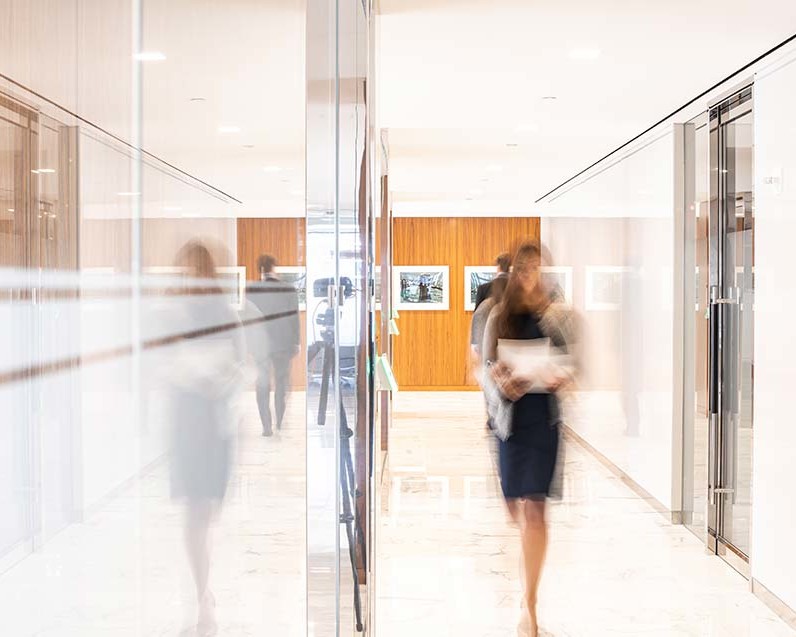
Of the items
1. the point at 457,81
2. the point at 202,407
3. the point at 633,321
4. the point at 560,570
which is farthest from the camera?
the point at 633,321

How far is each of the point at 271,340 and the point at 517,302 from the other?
283 cm

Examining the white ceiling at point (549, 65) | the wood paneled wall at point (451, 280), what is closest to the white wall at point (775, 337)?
the white ceiling at point (549, 65)

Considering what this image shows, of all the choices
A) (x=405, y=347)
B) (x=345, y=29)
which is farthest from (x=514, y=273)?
(x=405, y=347)

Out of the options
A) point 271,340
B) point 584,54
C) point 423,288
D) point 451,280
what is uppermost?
point 584,54

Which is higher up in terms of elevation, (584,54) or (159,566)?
(584,54)

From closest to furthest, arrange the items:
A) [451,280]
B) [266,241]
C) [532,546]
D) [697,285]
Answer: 1. [266,241]
2. [532,546]
3. [697,285]
4. [451,280]

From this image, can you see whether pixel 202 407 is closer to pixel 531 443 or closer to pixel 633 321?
pixel 531 443

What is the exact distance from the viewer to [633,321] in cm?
679

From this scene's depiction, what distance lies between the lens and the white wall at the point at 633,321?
5812 millimetres

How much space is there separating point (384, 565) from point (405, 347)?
9108 mm

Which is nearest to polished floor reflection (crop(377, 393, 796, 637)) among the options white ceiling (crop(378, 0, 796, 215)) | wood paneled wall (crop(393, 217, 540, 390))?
white ceiling (crop(378, 0, 796, 215))

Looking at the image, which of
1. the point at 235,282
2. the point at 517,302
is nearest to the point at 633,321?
the point at 517,302

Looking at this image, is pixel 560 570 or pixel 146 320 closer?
pixel 146 320

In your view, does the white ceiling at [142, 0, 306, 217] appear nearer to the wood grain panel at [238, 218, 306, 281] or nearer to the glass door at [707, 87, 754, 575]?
the wood grain panel at [238, 218, 306, 281]
